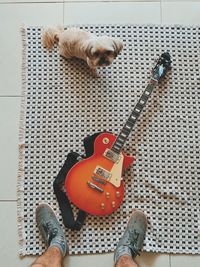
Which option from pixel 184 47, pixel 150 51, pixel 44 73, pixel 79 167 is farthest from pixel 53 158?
pixel 184 47

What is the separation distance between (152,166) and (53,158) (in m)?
0.38

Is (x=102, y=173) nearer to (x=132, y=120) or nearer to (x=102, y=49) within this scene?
(x=132, y=120)

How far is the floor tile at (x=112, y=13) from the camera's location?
164cm

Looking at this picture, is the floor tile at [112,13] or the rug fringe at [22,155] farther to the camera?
the floor tile at [112,13]

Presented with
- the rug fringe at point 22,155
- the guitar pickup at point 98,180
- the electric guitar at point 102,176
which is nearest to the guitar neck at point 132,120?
the electric guitar at point 102,176

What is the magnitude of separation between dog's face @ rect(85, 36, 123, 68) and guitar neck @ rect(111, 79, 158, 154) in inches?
8.6

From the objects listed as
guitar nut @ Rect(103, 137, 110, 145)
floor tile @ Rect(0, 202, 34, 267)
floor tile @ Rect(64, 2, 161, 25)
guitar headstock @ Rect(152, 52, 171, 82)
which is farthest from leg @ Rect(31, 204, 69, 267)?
floor tile @ Rect(64, 2, 161, 25)

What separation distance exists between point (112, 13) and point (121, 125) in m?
0.49

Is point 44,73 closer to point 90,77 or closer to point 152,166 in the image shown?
point 90,77

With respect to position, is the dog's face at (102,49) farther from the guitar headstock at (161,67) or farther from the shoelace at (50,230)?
the shoelace at (50,230)

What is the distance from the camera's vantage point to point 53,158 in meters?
1.52

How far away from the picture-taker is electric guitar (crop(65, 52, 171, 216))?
4.74ft

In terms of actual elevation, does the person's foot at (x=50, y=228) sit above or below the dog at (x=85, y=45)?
below

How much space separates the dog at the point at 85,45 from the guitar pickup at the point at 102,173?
38 centimetres
